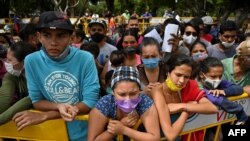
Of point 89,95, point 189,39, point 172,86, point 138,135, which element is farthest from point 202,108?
point 189,39

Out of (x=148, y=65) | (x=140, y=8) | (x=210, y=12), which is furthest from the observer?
(x=140, y=8)

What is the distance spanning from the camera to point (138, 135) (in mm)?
2441

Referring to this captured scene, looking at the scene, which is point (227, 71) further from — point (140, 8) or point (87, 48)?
point (140, 8)

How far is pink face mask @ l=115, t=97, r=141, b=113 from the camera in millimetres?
2473

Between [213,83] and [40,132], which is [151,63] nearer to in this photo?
[213,83]

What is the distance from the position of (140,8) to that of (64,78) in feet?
149

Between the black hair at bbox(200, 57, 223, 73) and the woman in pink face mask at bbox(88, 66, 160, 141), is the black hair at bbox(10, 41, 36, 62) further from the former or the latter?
the black hair at bbox(200, 57, 223, 73)

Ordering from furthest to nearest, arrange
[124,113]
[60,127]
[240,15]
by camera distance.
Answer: [240,15] < [60,127] < [124,113]

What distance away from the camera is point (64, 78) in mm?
2588

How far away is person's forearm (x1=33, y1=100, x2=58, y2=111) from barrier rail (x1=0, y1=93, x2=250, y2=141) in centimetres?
12

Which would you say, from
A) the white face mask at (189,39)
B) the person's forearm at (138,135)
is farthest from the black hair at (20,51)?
the white face mask at (189,39)

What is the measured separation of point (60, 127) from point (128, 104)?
1.96 feet

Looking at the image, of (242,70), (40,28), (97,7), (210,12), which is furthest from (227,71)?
(97,7)

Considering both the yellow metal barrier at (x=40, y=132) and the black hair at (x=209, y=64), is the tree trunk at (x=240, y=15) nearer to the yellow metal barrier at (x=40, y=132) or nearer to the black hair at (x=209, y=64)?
the black hair at (x=209, y=64)
